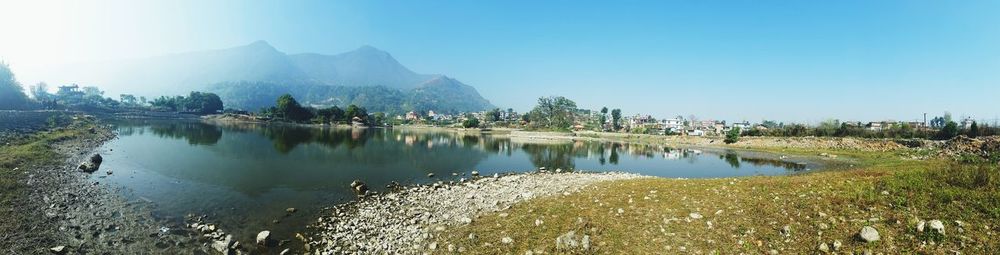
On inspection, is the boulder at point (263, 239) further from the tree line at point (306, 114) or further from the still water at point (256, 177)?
the tree line at point (306, 114)

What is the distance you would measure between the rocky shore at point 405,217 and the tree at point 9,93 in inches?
5526

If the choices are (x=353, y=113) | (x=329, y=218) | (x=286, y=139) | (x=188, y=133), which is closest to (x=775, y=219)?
(x=329, y=218)

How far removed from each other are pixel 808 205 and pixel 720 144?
78626mm

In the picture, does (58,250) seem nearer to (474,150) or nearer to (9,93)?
(474,150)

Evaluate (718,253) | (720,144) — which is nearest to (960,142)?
(720,144)

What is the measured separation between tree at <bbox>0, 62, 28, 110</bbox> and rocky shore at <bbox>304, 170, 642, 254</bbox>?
140350mm

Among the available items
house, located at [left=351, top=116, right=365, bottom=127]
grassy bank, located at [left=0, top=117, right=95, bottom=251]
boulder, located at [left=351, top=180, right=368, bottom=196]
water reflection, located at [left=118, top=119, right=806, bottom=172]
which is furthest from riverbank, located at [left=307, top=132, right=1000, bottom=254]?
house, located at [left=351, top=116, right=365, bottom=127]

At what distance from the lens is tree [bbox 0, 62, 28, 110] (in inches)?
3971

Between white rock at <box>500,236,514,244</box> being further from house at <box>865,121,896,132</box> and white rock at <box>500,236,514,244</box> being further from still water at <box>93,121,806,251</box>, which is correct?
house at <box>865,121,896,132</box>

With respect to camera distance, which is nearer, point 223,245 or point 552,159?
point 223,245

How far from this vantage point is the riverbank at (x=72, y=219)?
1215cm

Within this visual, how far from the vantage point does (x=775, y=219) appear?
10.0 metres

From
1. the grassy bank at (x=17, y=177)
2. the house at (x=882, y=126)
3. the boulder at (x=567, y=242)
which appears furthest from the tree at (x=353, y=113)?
the boulder at (x=567, y=242)

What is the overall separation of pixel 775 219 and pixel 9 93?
538 ft
